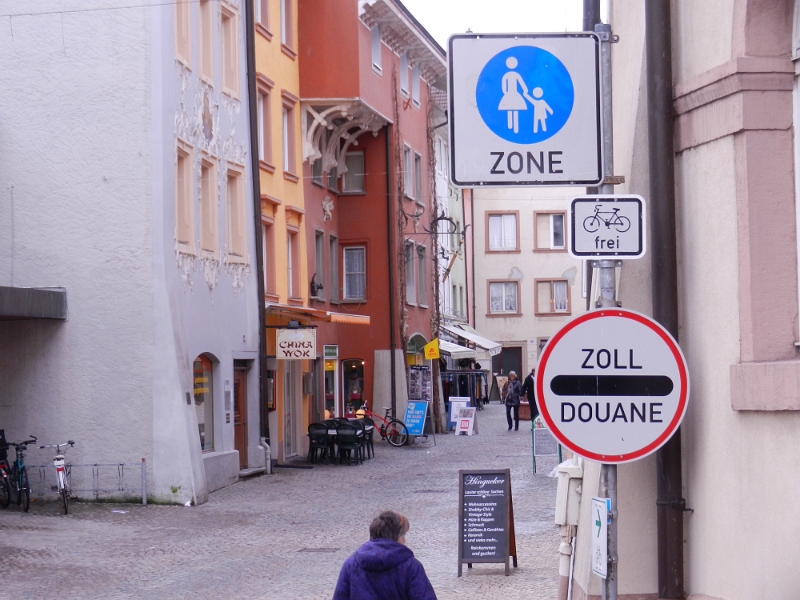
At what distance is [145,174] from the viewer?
21.5 meters

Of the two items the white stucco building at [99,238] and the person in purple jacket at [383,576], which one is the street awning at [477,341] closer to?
the white stucco building at [99,238]

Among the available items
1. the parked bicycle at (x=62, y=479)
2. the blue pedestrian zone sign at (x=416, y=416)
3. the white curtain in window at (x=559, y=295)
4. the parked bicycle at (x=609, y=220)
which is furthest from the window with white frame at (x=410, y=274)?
the parked bicycle at (x=609, y=220)

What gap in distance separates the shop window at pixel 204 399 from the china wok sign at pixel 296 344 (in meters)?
3.35

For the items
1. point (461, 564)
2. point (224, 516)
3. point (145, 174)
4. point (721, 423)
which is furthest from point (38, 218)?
point (721, 423)

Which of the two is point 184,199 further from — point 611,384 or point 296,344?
point 611,384

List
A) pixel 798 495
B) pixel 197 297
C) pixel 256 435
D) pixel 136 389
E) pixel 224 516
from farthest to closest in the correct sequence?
pixel 256 435 < pixel 197 297 < pixel 136 389 < pixel 224 516 < pixel 798 495

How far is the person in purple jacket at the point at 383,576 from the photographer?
6289 mm

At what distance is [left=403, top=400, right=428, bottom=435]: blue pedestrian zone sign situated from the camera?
3566 centimetres

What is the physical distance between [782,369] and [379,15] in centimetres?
3133

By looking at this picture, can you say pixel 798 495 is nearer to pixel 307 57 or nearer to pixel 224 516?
pixel 224 516

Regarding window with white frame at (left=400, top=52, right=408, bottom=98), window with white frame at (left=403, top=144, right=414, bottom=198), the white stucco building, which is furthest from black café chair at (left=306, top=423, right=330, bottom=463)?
window with white frame at (left=400, top=52, right=408, bottom=98)

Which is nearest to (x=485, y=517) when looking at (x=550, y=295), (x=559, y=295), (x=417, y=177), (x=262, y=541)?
(x=262, y=541)

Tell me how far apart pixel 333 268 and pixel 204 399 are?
13.1m

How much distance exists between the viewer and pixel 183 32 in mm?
→ 23531
